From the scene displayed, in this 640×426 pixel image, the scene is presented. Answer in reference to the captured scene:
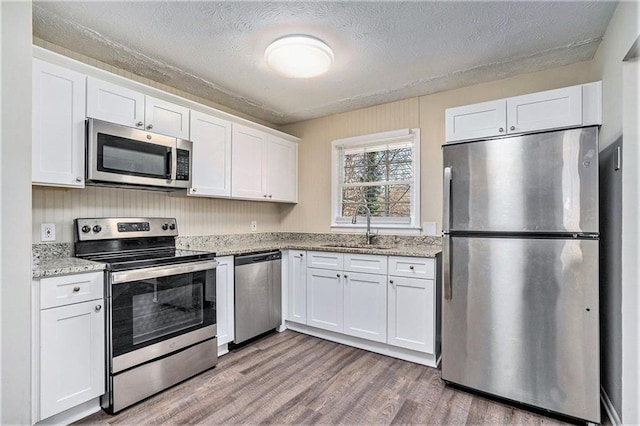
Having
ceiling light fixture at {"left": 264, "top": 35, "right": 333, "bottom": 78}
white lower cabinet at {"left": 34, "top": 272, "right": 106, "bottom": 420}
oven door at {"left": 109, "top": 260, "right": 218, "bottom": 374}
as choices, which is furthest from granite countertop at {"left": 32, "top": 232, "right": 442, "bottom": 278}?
ceiling light fixture at {"left": 264, "top": 35, "right": 333, "bottom": 78}

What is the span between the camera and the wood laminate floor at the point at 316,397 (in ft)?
6.47

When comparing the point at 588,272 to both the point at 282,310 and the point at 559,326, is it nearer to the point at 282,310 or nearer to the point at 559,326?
the point at 559,326

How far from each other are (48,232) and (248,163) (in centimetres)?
173

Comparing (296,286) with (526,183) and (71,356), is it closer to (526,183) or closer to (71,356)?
(71,356)

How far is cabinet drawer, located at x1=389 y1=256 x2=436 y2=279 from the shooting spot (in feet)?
8.68

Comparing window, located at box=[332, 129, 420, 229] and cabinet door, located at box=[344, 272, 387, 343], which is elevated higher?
window, located at box=[332, 129, 420, 229]

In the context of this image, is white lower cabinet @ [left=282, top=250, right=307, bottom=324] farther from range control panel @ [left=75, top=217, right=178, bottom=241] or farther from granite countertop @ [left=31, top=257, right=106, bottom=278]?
granite countertop @ [left=31, top=257, right=106, bottom=278]

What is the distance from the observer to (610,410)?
6.40 feet

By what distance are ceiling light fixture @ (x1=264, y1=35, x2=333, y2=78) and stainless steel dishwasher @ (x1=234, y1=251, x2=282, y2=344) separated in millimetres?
1664

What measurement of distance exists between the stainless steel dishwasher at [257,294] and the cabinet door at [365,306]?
0.76 m

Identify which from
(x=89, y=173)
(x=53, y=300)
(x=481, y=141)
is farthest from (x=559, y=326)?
(x=89, y=173)

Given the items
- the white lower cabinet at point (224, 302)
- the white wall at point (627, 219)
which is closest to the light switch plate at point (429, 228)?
the white wall at point (627, 219)

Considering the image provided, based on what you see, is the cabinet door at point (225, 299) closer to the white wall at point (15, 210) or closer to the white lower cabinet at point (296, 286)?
the white lower cabinet at point (296, 286)

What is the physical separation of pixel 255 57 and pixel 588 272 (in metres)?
2.65
